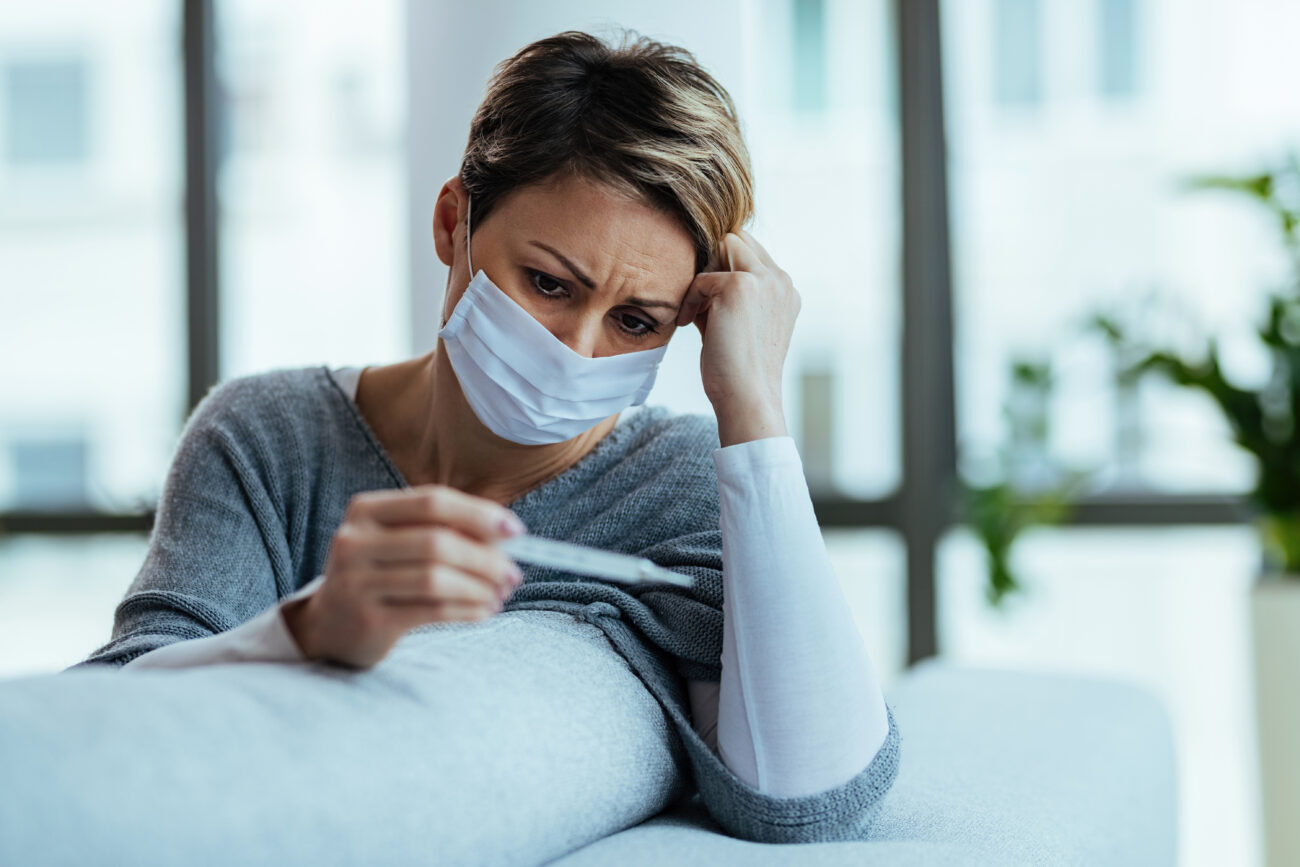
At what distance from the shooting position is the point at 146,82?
3000 mm

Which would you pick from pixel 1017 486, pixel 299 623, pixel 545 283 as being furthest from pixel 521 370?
pixel 1017 486

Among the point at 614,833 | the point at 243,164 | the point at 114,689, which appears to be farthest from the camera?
the point at 243,164

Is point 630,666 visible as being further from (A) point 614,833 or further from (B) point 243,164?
(B) point 243,164

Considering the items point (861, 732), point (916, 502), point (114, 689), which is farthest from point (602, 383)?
point (916, 502)

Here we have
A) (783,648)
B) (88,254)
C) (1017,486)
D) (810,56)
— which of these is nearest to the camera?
(783,648)

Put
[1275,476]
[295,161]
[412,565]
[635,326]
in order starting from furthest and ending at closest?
1. [295,161]
2. [1275,476]
3. [635,326]
4. [412,565]

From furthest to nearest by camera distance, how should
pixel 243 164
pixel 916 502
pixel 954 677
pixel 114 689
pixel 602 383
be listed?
1. pixel 243 164
2. pixel 916 502
3. pixel 954 677
4. pixel 602 383
5. pixel 114 689

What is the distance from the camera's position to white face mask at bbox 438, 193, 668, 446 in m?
0.82

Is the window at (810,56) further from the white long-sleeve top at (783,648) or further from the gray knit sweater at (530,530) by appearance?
the white long-sleeve top at (783,648)

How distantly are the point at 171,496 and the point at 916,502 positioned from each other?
6.25 ft

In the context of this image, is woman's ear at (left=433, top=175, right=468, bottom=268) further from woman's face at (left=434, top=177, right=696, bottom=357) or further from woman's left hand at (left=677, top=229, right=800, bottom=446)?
woman's left hand at (left=677, top=229, right=800, bottom=446)

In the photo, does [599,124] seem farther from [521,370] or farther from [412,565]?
[412,565]

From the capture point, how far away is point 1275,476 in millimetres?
2025

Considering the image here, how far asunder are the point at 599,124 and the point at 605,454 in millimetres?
272
